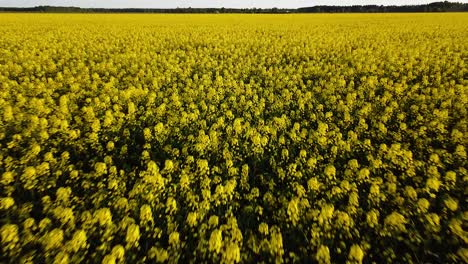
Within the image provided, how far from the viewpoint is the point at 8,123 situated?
5949 mm

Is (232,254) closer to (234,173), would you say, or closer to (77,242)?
(77,242)

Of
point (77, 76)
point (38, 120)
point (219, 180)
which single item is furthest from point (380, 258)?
point (77, 76)

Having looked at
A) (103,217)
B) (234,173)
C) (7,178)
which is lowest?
(234,173)

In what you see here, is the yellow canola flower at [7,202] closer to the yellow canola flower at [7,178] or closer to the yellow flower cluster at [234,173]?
the yellow flower cluster at [234,173]

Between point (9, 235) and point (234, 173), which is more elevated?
point (9, 235)

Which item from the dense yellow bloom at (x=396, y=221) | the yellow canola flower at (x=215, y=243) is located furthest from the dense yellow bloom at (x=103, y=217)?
the dense yellow bloom at (x=396, y=221)

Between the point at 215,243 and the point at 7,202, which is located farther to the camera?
the point at 7,202

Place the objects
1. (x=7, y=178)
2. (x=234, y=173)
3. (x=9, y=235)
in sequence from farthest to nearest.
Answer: (x=234, y=173)
(x=7, y=178)
(x=9, y=235)

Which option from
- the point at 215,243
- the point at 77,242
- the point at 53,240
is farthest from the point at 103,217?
the point at 215,243

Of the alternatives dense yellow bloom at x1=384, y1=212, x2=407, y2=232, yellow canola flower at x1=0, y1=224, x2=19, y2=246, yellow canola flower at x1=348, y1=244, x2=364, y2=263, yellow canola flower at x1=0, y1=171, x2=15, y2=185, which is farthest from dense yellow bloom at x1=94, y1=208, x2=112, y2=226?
dense yellow bloom at x1=384, y1=212, x2=407, y2=232

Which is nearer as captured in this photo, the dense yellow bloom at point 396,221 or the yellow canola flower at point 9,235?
the yellow canola flower at point 9,235

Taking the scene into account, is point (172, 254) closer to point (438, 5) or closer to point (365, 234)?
point (365, 234)

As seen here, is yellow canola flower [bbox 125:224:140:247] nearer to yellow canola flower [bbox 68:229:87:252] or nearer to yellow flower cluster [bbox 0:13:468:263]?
yellow flower cluster [bbox 0:13:468:263]

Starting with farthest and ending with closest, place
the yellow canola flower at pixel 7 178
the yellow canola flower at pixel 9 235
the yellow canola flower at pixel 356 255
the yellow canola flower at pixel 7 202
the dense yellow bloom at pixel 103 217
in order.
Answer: the yellow canola flower at pixel 7 178, the yellow canola flower at pixel 7 202, the dense yellow bloom at pixel 103 217, the yellow canola flower at pixel 9 235, the yellow canola flower at pixel 356 255
